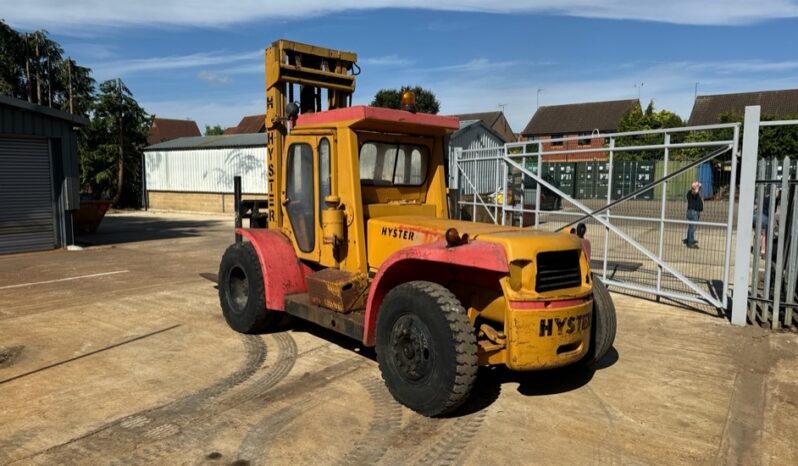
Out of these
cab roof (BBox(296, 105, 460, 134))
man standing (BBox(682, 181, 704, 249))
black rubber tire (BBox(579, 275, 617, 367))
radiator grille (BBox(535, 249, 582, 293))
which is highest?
cab roof (BBox(296, 105, 460, 134))

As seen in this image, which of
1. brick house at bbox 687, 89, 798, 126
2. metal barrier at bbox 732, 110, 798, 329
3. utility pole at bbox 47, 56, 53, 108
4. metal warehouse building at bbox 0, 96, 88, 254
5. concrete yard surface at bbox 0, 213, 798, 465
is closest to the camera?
concrete yard surface at bbox 0, 213, 798, 465

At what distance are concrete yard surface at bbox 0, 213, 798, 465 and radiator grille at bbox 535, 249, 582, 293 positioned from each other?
3.53 ft

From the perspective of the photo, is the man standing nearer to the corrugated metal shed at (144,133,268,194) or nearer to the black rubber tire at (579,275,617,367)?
the black rubber tire at (579,275,617,367)

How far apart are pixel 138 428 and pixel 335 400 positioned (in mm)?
1519

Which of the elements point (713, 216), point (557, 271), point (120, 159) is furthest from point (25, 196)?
point (120, 159)

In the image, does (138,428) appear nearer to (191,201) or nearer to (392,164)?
(392,164)

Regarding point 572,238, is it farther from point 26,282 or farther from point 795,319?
point 26,282

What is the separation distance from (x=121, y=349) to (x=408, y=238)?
3494 mm

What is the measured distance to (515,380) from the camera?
17.2ft

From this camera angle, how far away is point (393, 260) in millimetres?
4602

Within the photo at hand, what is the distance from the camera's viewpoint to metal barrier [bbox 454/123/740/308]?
7.80m

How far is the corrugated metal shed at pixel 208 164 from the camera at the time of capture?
2672 centimetres

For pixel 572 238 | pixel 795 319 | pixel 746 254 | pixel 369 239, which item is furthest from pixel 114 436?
pixel 795 319

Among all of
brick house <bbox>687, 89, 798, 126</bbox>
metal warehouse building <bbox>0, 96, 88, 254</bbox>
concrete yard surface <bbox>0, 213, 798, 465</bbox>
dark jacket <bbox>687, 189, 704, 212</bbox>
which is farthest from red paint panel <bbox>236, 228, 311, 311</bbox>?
brick house <bbox>687, 89, 798, 126</bbox>
